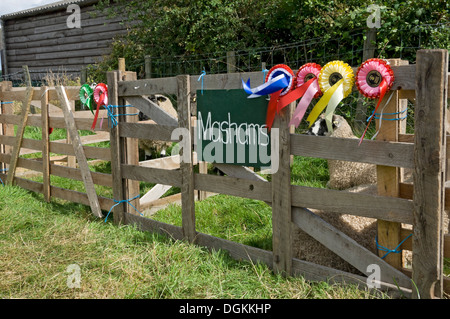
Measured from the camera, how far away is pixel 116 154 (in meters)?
5.05

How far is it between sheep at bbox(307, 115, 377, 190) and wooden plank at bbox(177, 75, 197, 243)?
5.31 ft

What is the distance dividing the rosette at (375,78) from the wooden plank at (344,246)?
0.74 meters

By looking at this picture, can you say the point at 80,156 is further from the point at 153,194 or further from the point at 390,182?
the point at 390,182

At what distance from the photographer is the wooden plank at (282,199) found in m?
3.46

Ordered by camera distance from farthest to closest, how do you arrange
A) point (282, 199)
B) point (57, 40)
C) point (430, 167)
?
1. point (57, 40)
2. point (282, 199)
3. point (430, 167)

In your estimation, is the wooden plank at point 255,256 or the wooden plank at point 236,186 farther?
the wooden plank at point 236,186

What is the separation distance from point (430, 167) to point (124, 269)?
2364 mm

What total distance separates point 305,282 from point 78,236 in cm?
227

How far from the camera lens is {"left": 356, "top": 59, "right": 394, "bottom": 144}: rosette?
9.45 feet

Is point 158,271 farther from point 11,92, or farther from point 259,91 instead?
point 11,92

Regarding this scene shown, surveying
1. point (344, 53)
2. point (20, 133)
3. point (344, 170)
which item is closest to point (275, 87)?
point (344, 170)

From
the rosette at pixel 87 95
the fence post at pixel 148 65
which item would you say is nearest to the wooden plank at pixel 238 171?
the rosette at pixel 87 95

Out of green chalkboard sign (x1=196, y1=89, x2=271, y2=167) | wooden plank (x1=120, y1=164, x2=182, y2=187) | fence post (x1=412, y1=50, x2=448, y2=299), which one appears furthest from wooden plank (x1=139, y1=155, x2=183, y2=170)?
fence post (x1=412, y1=50, x2=448, y2=299)

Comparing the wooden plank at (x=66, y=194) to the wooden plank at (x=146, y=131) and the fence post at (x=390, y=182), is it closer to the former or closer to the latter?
the wooden plank at (x=146, y=131)
